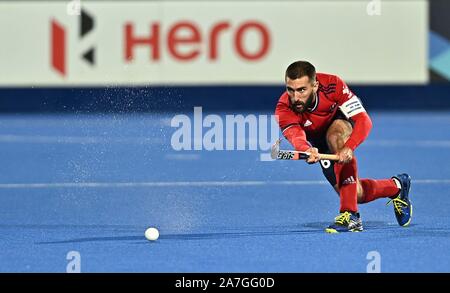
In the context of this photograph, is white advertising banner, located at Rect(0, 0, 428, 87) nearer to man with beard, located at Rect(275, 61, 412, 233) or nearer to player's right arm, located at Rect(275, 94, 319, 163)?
man with beard, located at Rect(275, 61, 412, 233)

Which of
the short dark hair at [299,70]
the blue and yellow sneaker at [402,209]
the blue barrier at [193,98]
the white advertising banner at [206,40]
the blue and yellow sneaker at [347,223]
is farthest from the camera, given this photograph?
the blue barrier at [193,98]

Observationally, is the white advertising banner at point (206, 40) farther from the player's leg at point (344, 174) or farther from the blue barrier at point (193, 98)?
the player's leg at point (344, 174)

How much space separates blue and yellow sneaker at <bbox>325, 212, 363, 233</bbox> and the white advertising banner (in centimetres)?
925

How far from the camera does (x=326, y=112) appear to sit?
8.74 m

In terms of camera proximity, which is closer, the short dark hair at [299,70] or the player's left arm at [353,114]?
the short dark hair at [299,70]

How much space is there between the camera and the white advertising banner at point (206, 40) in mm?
17859

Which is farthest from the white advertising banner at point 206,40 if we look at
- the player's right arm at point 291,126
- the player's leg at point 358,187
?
the player's right arm at point 291,126

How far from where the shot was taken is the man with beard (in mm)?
8461

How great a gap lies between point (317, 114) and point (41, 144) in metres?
6.87

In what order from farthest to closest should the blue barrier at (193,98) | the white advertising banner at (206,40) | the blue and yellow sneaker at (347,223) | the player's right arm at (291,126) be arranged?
the blue barrier at (193,98)
the white advertising banner at (206,40)
the blue and yellow sneaker at (347,223)
the player's right arm at (291,126)

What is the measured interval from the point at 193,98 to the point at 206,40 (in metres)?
0.91

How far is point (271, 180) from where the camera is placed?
39.0 feet

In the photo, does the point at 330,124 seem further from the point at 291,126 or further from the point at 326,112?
the point at 291,126

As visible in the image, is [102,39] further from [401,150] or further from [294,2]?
[401,150]
